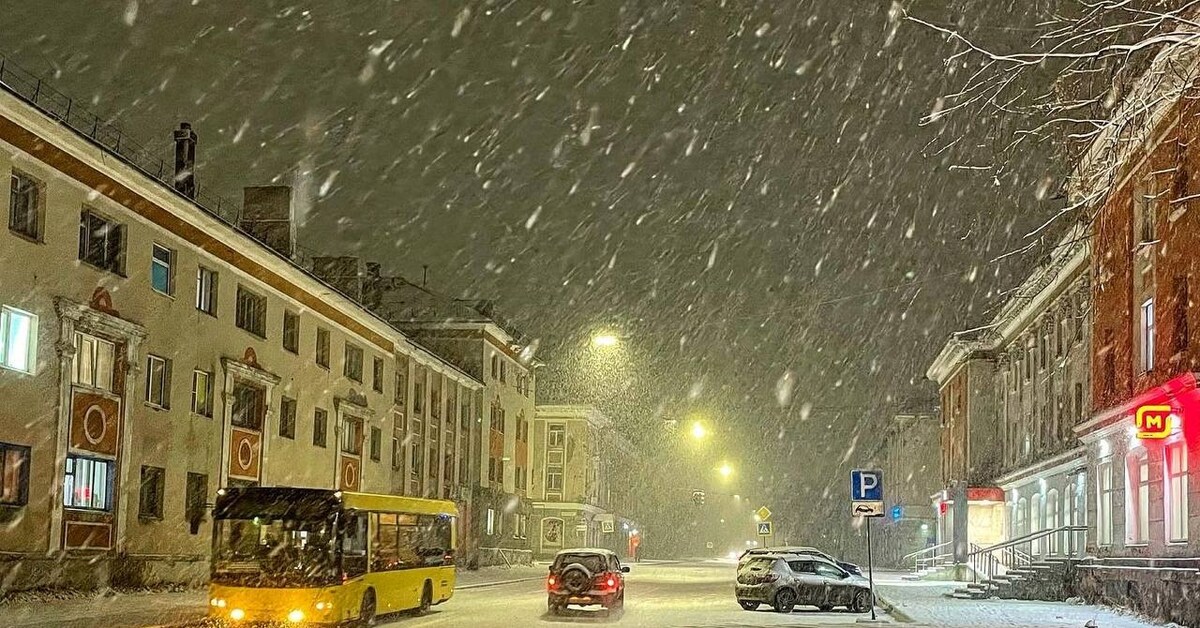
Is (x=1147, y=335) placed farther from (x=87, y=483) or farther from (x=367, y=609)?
(x=87, y=483)

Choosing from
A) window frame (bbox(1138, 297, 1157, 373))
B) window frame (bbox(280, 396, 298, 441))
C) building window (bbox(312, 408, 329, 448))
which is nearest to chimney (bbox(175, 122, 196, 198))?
window frame (bbox(280, 396, 298, 441))

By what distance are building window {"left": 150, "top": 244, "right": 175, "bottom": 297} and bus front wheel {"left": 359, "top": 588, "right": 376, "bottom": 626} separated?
39.4 ft

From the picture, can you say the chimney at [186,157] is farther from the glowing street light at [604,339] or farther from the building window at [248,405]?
the glowing street light at [604,339]

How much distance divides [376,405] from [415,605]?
25264 millimetres

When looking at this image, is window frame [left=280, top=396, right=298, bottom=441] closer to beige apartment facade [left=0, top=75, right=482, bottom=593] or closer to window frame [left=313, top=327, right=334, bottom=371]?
beige apartment facade [left=0, top=75, right=482, bottom=593]

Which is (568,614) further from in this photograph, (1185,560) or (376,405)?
(376,405)

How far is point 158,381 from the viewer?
31.7m

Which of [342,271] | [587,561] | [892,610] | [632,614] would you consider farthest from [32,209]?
[342,271]

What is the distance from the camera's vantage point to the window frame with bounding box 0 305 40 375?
2477 centimetres

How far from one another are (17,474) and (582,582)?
11.1 m

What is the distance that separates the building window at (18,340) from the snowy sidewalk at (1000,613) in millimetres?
17626

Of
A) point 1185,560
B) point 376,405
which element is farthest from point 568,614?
point 376,405

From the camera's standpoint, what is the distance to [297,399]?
40.8 metres

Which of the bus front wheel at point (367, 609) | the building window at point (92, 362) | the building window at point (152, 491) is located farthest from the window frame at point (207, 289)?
the bus front wheel at point (367, 609)
